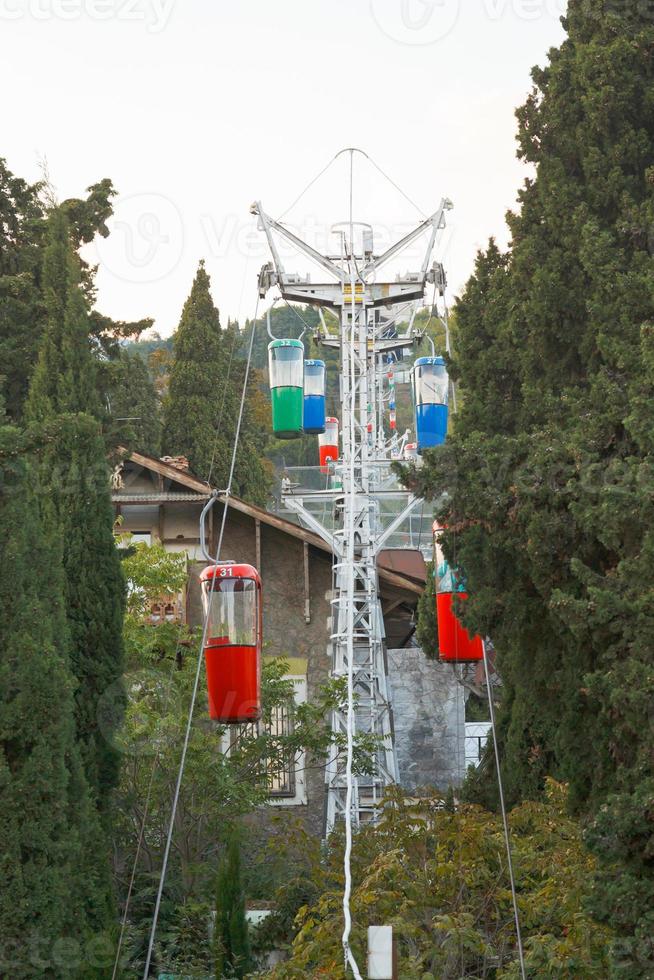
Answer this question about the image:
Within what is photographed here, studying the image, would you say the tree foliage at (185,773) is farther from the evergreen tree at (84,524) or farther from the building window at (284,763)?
the evergreen tree at (84,524)

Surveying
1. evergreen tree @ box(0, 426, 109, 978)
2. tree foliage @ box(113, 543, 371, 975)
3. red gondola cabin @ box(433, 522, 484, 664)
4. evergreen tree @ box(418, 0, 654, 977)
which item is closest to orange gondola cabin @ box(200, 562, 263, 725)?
evergreen tree @ box(0, 426, 109, 978)

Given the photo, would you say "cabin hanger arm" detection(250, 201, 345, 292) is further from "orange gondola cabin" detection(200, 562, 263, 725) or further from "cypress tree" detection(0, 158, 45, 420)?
"orange gondola cabin" detection(200, 562, 263, 725)

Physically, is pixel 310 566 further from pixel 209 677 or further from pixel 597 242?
pixel 597 242

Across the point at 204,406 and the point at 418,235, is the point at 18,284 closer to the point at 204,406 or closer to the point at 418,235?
the point at 418,235

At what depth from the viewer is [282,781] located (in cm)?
2223

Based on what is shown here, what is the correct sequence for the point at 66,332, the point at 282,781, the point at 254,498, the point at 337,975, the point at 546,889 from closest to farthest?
the point at 337,975, the point at 546,889, the point at 66,332, the point at 282,781, the point at 254,498

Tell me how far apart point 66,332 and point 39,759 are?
6064 millimetres

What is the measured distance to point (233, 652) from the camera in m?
13.2

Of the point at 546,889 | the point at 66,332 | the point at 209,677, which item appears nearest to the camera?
the point at 546,889

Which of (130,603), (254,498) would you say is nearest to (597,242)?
(130,603)

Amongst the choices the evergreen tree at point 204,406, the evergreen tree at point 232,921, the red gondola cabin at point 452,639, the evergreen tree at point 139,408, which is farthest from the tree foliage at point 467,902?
the evergreen tree at point 204,406

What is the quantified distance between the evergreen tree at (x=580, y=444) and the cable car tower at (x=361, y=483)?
5.22 meters

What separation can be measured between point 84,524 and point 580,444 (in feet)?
21.2

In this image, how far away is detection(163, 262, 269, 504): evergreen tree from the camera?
30.9 meters
